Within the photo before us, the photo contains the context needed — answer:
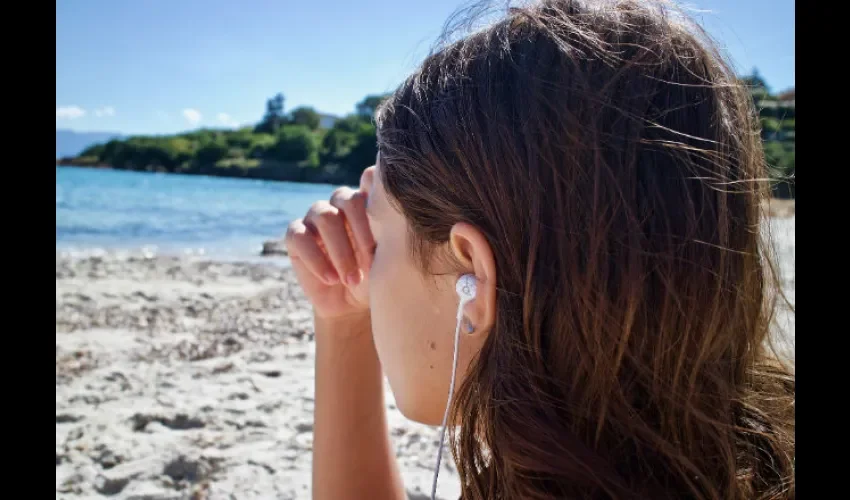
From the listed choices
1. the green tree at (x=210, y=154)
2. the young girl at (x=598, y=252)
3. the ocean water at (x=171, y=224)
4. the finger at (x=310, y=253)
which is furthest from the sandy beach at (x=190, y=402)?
the green tree at (x=210, y=154)

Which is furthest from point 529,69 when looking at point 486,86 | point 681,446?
point 681,446

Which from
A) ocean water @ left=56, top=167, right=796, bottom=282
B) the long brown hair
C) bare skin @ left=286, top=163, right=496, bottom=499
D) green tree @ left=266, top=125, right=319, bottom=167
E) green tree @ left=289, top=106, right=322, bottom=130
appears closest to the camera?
the long brown hair

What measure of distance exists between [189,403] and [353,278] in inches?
79.6

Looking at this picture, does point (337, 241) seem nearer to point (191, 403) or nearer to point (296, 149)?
point (191, 403)

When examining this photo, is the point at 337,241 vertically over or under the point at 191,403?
over

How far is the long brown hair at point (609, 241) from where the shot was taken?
2.56 ft

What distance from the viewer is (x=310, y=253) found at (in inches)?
53.0

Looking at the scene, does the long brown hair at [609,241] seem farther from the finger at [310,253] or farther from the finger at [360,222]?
the finger at [310,253]

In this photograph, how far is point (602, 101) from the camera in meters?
0.78

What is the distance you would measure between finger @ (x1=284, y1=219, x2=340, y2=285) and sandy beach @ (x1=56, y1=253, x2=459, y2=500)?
3.77 ft

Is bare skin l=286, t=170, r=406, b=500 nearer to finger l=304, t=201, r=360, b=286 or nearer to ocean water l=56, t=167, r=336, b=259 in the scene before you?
finger l=304, t=201, r=360, b=286

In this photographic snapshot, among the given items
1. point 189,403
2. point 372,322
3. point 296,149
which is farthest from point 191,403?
point 296,149

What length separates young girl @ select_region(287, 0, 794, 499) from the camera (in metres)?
0.78

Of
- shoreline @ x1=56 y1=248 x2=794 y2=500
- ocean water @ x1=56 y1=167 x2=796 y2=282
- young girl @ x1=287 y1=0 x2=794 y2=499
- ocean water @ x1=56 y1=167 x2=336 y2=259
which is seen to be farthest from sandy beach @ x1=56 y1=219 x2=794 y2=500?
ocean water @ x1=56 y1=167 x2=336 y2=259
